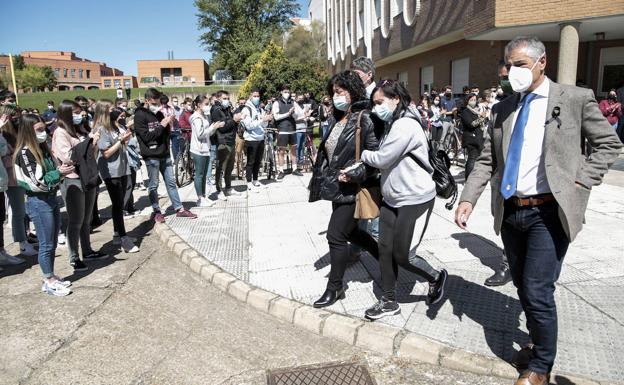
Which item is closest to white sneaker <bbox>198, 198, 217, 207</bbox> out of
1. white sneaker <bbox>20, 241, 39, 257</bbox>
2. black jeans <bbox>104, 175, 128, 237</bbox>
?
black jeans <bbox>104, 175, 128, 237</bbox>

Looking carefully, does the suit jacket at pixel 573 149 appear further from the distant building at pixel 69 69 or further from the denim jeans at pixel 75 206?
the distant building at pixel 69 69

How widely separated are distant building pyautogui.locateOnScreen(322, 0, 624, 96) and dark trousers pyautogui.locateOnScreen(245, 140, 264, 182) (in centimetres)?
896

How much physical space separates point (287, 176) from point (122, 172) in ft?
17.4

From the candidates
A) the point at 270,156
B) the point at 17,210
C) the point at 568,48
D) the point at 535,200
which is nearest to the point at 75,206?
the point at 17,210

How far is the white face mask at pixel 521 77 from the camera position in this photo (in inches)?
106

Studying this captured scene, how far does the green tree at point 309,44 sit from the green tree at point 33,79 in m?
63.4

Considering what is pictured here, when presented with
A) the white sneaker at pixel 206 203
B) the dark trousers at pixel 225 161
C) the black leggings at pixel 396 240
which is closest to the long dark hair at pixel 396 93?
the black leggings at pixel 396 240

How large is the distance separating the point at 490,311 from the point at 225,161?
6319 mm

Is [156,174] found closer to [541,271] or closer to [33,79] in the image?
[541,271]

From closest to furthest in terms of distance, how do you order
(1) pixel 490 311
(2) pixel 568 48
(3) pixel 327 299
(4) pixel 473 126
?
(1) pixel 490 311
(3) pixel 327 299
(4) pixel 473 126
(2) pixel 568 48

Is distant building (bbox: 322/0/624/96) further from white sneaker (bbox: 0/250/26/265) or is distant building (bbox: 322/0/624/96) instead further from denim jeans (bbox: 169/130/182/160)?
white sneaker (bbox: 0/250/26/265)

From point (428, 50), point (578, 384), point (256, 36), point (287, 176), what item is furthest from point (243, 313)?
point (256, 36)

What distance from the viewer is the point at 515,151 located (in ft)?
9.32

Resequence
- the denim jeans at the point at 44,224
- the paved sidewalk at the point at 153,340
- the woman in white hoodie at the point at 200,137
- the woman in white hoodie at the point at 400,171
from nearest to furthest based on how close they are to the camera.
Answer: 1. the paved sidewalk at the point at 153,340
2. the woman in white hoodie at the point at 400,171
3. the denim jeans at the point at 44,224
4. the woman in white hoodie at the point at 200,137
